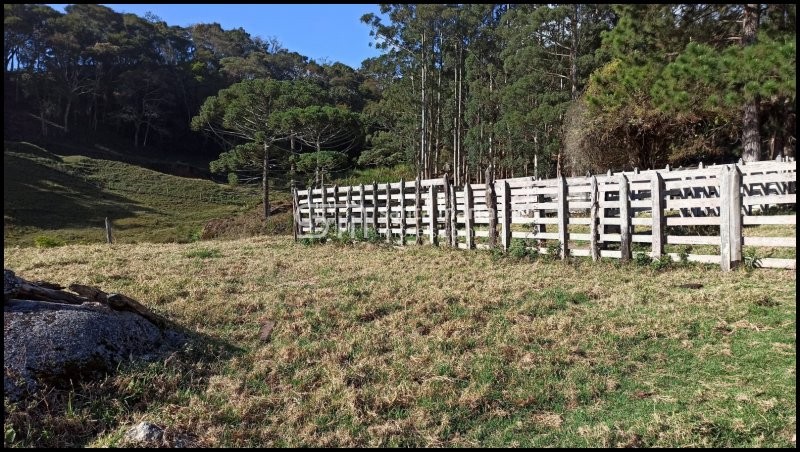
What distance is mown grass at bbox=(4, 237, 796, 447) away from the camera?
364 centimetres

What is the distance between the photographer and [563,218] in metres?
10.4

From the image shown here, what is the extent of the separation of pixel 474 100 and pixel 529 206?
66.9ft

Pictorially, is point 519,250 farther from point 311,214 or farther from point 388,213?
point 311,214

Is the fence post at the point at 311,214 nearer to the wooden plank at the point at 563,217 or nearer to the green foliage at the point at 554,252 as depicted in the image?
the green foliage at the point at 554,252

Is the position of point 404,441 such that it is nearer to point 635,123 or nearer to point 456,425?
point 456,425

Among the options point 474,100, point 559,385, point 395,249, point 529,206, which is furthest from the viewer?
point 474,100

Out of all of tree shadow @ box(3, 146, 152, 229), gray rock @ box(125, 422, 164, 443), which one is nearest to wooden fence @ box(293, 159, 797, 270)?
gray rock @ box(125, 422, 164, 443)

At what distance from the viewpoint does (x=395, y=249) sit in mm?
13492

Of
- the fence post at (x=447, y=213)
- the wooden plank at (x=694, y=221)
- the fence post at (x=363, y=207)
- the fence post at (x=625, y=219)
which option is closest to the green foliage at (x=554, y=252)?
the fence post at (x=625, y=219)

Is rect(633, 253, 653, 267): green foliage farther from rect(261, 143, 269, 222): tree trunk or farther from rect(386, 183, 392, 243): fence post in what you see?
A: rect(261, 143, 269, 222): tree trunk

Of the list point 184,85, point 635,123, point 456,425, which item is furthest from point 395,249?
point 184,85

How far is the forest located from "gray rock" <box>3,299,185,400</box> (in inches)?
149

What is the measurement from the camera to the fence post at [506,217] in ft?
38.0

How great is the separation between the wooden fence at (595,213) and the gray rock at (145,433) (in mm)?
6988
